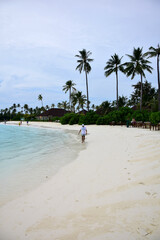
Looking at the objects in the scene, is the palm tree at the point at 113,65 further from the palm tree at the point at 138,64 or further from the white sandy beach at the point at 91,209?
the white sandy beach at the point at 91,209

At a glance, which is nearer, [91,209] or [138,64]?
[91,209]

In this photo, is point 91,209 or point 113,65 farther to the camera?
point 113,65

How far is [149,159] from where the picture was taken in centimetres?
675

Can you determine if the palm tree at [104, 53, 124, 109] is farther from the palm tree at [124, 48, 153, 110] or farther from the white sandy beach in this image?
the white sandy beach

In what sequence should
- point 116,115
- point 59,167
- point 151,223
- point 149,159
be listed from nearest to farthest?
point 151,223
point 149,159
point 59,167
point 116,115

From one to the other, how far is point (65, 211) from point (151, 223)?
66.4 inches

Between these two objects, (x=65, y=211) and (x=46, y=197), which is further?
(x=46, y=197)

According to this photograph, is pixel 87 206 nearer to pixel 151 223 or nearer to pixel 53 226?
pixel 53 226

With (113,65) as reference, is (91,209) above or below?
below

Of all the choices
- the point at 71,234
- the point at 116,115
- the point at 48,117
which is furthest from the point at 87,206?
the point at 48,117

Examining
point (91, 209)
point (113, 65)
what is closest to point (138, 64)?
point (113, 65)

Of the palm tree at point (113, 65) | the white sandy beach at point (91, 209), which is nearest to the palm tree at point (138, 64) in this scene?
the palm tree at point (113, 65)

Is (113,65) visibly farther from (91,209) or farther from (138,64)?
(91,209)

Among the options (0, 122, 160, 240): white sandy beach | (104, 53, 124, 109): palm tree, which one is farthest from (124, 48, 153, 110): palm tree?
(0, 122, 160, 240): white sandy beach
